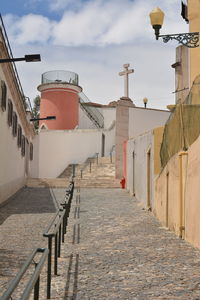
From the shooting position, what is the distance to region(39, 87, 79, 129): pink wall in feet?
118

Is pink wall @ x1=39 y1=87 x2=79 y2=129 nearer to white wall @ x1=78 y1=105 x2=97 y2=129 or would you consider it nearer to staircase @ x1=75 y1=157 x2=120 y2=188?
white wall @ x1=78 y1=105 x2=97 y2=129

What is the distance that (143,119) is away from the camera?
991 inches

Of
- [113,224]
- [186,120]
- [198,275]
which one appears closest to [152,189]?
[113,224]

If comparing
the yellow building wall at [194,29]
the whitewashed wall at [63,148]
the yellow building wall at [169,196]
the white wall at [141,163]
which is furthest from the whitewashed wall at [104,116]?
the yellow building wall at [169,196]

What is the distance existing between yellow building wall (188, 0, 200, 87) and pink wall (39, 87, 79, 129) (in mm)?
→ 22737

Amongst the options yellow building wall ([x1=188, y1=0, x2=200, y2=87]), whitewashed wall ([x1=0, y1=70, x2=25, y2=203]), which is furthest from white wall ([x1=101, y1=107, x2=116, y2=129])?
yellow building wall ([x1=188, y1=0, x2=200, y2=87])

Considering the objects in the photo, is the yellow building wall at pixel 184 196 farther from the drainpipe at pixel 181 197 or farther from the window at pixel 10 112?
the window at pixel 10 112

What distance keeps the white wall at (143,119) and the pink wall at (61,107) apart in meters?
12.3

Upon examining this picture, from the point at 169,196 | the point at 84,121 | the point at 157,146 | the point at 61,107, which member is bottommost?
the point at 169,196

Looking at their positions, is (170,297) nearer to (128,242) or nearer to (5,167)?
(128,242)

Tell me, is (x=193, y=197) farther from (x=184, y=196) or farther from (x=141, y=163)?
(x=141, y=163)

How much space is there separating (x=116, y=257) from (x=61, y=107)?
2992 cm

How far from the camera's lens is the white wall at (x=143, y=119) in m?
24.8

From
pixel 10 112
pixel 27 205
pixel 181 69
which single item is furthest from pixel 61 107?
pixel 27 205
